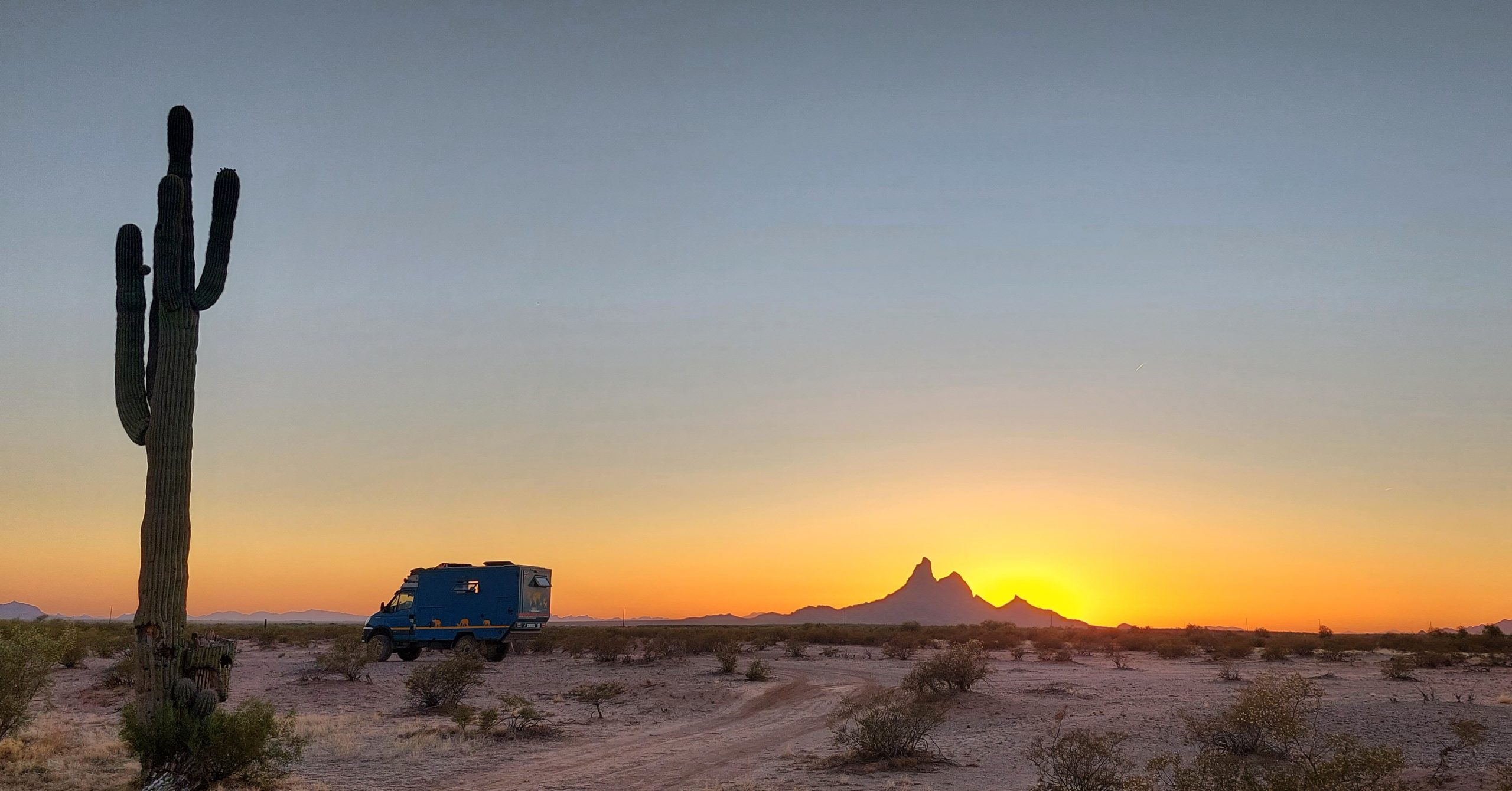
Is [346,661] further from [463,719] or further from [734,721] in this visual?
[734,721]

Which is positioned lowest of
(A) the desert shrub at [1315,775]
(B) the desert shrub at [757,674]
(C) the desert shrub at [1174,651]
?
(C) the desert shrub at [1174,651]

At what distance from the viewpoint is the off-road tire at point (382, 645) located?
116 feet

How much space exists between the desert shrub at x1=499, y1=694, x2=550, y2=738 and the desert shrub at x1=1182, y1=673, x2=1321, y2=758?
40.6 feet

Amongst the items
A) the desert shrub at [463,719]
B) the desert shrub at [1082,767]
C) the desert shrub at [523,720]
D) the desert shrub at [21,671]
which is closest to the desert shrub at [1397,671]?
the desert shrub at [1082,767]

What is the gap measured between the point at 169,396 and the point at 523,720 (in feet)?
32.6

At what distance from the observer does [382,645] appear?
36500 millimetres

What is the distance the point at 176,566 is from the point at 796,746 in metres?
10.8

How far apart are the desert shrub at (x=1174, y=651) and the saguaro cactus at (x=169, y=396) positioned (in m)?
39.8

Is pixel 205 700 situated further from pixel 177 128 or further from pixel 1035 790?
pixel 1035 790

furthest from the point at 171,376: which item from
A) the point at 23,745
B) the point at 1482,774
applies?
the point at 1482,774

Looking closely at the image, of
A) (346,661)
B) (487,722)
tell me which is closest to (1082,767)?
(487,722)

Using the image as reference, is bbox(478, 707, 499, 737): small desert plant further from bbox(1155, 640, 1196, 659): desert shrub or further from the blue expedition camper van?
bbox(1155, 640, 1196, 659): desert shrub

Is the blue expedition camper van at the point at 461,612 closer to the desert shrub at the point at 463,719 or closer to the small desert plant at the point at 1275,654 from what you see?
the desert shrub at the point at 463,719

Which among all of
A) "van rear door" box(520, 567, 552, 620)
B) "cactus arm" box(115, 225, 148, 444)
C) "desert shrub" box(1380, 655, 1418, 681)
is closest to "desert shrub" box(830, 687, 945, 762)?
"cactus arm" box(115, 225, 148, 444)
